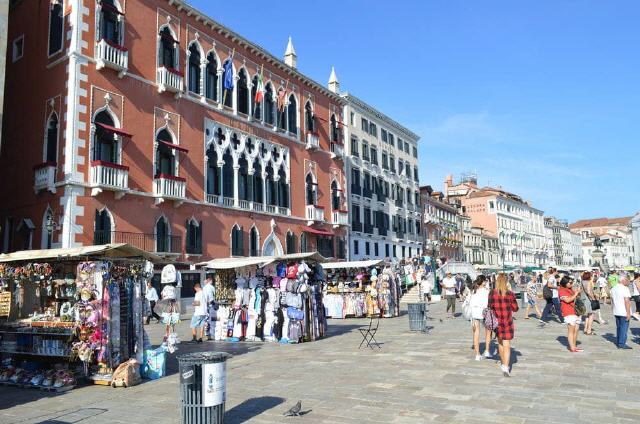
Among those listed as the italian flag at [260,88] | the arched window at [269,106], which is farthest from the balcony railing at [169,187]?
the arched window at [269,106]

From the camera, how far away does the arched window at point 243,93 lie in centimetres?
2906

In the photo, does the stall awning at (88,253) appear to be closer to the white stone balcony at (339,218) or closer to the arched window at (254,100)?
the arched window at (254,100)

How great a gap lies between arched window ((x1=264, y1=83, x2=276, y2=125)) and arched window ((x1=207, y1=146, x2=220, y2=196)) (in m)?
5.35

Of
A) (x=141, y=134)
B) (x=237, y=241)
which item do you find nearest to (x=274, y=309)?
(x=141, y=134)

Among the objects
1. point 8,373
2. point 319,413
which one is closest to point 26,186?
point 8,373

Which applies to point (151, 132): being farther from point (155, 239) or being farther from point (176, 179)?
point (155, 239)

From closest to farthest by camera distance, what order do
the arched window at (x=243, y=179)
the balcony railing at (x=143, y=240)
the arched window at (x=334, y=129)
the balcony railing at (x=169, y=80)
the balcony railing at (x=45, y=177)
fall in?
the balcony railing at (x=45, y=177), the balcony railing at (x=143, y=240), the balcony railing at (x=169, y=80), the arched window at (x=243, y=179), the arched window at (x=334, y=129)

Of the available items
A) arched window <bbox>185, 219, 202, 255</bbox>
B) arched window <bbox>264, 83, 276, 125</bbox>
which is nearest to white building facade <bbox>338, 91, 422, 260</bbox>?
arched window <bbox>264, 83, 276, 125</bbox>

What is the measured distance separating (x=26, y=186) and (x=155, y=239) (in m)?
5.46

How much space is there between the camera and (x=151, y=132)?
23.2 meters

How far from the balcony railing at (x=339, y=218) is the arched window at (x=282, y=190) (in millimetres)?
5238

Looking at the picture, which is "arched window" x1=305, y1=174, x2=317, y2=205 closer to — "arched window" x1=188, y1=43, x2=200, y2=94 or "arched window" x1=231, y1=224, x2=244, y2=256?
"arched window" x1=231, y1=224, x2=244, y2=256

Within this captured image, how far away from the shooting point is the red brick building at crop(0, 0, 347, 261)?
20273mm

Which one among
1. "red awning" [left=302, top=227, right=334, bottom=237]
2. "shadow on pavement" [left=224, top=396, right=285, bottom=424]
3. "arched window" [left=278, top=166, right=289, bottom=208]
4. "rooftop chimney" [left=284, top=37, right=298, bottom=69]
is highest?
"rooftop chimney" [left=284, top=37, right=298, bottom=69]
